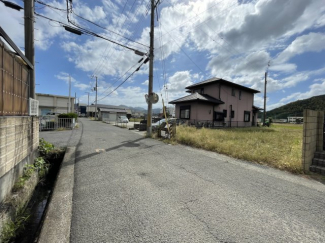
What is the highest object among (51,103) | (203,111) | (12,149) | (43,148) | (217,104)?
(51,103)

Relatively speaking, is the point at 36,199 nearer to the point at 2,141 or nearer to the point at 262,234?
the point at 2,141

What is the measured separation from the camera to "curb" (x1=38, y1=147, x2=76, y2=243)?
1838 millimetres

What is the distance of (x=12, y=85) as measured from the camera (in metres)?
3.08

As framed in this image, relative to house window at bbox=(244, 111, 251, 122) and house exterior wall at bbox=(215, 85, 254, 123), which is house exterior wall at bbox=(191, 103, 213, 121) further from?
house window at bbox=(244, 111, 251, 122)

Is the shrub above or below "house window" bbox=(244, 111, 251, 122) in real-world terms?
below

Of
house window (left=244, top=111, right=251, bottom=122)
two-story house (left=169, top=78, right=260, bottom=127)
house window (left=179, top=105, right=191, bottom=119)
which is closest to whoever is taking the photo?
two-story house (left=169, top=78, right=260, bottom=127)

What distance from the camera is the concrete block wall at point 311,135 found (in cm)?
407

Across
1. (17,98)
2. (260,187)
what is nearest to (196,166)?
(260,187)

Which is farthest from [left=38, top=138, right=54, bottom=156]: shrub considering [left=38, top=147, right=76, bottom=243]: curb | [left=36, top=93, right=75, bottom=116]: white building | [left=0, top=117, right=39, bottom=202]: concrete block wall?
[left=36, top=93, right=75, bottom=116]: white building

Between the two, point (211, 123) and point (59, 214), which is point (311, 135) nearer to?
point (59, 214)

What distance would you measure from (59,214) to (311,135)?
6114 mm

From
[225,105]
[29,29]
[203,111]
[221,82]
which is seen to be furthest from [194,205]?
[225,105]

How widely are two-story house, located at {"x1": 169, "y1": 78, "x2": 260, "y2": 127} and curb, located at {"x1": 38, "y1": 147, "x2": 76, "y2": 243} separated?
43.2 feet

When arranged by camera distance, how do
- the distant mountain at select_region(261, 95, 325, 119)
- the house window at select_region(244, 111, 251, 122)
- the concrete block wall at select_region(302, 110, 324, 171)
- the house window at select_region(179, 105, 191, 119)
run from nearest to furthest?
the concrete block wall at select_region(302, 110, 324, 171) < the house window at select_region(179, 105, 191, 119) < the house window at select_region(244, 111, 251, 122) < the distant mountain at select_region(261, 95, 325, 119)
